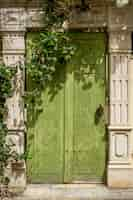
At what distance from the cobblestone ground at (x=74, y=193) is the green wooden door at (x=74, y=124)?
0.15 metres

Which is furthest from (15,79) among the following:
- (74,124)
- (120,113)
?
(120,113)

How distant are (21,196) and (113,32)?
2795 millimetres

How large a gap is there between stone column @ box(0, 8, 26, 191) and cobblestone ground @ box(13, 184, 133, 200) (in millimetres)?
276

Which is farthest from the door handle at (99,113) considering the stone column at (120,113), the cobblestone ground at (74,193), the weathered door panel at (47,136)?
the cobblestone ground at (74,193)

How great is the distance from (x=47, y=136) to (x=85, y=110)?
716 mm

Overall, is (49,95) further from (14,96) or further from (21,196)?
(21,196)

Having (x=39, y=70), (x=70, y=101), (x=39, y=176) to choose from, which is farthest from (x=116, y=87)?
(x=39, y=176)

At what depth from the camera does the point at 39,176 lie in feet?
23.7

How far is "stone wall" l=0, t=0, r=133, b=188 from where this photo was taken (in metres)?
6.89

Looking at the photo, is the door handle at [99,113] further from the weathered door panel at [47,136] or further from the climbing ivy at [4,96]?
the climbing ivy at [4,96]

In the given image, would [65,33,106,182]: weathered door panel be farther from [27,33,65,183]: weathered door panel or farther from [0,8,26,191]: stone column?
[0,8,26,191]: stone column

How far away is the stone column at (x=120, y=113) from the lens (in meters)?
6.94

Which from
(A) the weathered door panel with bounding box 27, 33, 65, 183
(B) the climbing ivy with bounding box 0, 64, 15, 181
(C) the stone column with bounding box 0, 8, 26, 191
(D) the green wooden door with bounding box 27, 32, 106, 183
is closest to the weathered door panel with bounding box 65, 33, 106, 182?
(D) the green wooden door with bounding box 27, 32, 106, 183

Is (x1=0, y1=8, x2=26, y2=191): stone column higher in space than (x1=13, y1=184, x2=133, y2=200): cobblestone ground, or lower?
higher
